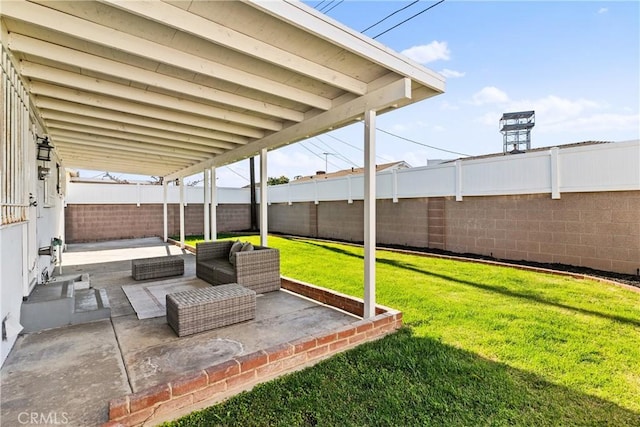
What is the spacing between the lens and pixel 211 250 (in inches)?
257

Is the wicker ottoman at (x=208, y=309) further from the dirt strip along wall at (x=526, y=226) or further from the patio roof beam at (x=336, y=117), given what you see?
the dirt strip along wall at (x=526, y=226)

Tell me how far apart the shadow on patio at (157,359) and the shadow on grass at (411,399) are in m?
0.18

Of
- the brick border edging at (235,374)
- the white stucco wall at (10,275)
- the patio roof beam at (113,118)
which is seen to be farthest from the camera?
the patio roof beam at (113,118)

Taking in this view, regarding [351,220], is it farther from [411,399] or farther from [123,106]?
[411,399]

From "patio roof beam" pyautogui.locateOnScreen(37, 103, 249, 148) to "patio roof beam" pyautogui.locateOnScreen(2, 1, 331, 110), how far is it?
2.34 meters

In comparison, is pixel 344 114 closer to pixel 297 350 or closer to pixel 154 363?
pixel 297 350

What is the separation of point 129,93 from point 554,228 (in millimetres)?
8540

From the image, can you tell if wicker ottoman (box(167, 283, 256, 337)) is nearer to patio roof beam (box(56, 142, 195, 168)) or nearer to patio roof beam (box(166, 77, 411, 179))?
patio roof beam (box(166, 77, 411, 179))

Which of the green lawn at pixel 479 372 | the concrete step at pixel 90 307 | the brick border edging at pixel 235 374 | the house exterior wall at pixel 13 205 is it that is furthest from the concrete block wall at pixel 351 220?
the house exterior wall at pixel 13 205

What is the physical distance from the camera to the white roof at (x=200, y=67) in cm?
264

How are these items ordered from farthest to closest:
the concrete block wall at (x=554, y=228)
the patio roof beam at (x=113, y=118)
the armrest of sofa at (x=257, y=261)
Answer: the concrete block wall at (x=554, y=228)
the armrest of sofa at (x=257, y=261)
the patio roof beam at (x=113, y=118)

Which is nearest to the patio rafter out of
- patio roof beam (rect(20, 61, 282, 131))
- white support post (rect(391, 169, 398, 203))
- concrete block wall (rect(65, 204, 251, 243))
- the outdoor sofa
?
patio roof beam (rect(20, 61, 282, 131))

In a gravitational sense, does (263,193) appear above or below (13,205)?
above

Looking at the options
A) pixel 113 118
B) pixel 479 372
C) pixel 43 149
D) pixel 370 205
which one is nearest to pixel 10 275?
pixel 113 118
